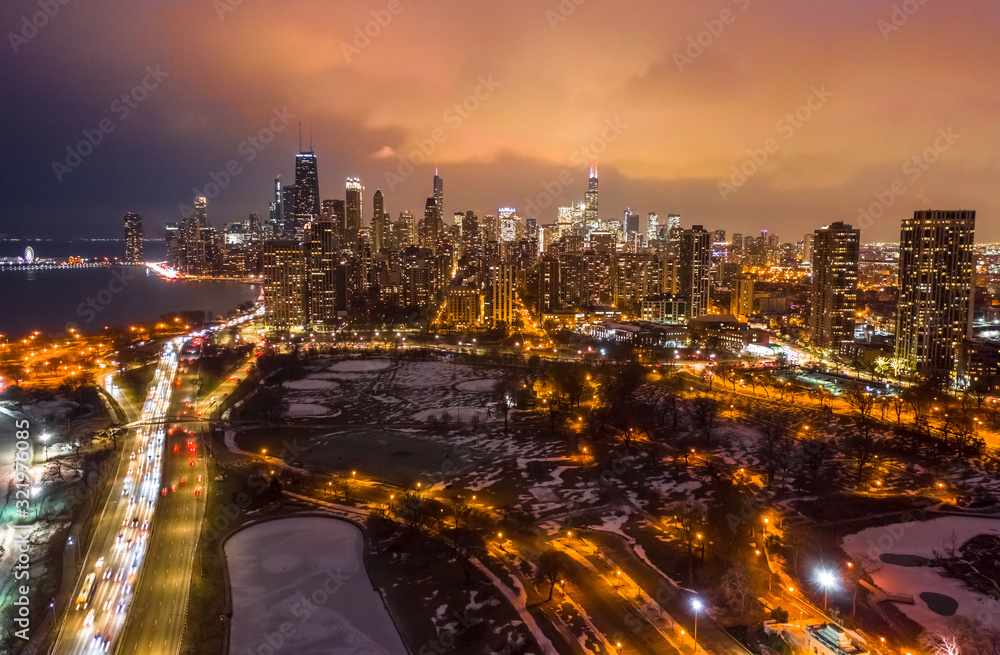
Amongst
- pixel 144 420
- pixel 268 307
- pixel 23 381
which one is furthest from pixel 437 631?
pixel 268 307

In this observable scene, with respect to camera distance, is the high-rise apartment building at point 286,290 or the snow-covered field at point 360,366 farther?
the high-rise apartment building at point 286,290

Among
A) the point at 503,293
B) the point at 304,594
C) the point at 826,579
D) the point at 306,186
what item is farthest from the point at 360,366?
the point at 306,186

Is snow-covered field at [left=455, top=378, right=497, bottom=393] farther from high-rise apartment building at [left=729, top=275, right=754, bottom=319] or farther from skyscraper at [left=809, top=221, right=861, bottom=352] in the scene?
high-rise apartment building at [left=729, top=275, right=754, bottom=319]

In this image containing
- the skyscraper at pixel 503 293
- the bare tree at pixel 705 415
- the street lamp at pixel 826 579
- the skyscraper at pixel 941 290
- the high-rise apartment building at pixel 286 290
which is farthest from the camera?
the high-rise apartment building at pixel 286 290

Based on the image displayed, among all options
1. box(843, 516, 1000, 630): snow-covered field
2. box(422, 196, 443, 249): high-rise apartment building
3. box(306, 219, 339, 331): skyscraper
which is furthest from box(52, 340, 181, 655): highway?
box(422, 196, 443, 249): high-rise apartment building

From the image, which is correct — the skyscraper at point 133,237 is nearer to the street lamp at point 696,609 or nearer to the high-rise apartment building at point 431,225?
the high-rise apartment building at point 431,225

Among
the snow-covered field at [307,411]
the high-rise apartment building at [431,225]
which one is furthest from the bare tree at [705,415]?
the high-rise apartment building at [431,225]

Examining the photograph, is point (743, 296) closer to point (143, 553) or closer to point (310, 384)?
point (310, 384)
